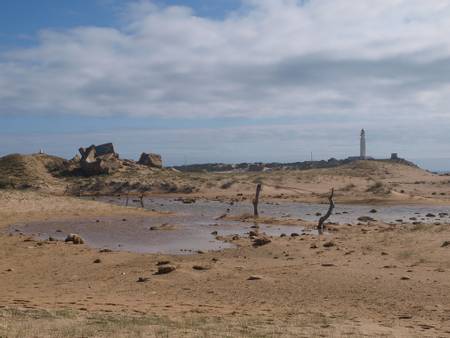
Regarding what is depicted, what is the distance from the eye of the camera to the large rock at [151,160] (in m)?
72.1

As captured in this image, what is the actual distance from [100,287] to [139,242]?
370 inches

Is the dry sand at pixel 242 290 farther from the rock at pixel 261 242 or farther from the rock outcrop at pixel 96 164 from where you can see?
the rock outcrop at pixel 96 164

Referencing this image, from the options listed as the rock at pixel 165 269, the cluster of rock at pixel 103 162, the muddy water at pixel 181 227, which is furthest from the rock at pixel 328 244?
the cluster of rock at pixel 103 162

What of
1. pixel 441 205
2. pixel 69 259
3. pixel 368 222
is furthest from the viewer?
pixel 441 205

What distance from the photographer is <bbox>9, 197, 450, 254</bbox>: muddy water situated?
23.1 metres

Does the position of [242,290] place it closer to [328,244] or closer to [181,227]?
[328,244]

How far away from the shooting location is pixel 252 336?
905 centimetres

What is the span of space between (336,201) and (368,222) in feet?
66.9

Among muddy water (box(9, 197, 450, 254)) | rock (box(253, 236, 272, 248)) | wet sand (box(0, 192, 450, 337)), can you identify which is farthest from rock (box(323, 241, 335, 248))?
muddy water (box(9, 197, 450, 254))

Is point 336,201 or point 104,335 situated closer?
point 104,335

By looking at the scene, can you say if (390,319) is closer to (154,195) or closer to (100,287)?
(100,287)

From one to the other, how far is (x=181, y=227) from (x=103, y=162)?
121 ft

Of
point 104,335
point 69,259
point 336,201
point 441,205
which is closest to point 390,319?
point 104,335

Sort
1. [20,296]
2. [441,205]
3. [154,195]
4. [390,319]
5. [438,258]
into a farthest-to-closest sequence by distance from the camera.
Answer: [154,195], [441,205], [438,258], [20,296], [390,319]
